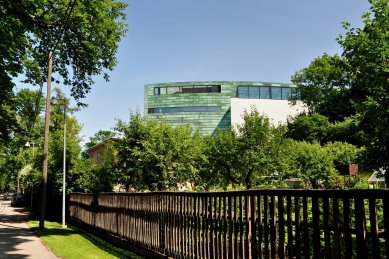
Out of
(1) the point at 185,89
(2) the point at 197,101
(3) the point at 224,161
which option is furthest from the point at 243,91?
(3) the point at 224,161

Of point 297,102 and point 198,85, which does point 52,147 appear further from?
point 198,85

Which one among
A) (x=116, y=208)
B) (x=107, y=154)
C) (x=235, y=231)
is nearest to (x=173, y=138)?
(x=107, y=154)

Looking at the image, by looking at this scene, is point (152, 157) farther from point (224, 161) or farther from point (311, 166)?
point (311, 166)

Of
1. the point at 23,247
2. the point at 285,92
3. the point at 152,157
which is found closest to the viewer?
the point at 23,247

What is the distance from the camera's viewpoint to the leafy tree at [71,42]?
16844 mm

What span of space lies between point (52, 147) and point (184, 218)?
26.5 metres

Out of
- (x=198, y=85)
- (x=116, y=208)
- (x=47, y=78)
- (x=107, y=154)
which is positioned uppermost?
(x=198, y=85)

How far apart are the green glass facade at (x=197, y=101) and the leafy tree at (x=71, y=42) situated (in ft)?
256

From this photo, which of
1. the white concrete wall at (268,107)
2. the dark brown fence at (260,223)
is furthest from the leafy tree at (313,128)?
the dark brown fence at (260,223)

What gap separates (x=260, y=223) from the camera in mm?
6367

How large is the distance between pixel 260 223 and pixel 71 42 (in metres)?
15.6

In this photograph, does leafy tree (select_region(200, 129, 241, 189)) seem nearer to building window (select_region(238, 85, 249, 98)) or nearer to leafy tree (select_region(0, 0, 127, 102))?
leafy tree (select_region(0, 0, 127, 102))

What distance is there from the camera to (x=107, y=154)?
28359mm

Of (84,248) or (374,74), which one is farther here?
(374,74)
